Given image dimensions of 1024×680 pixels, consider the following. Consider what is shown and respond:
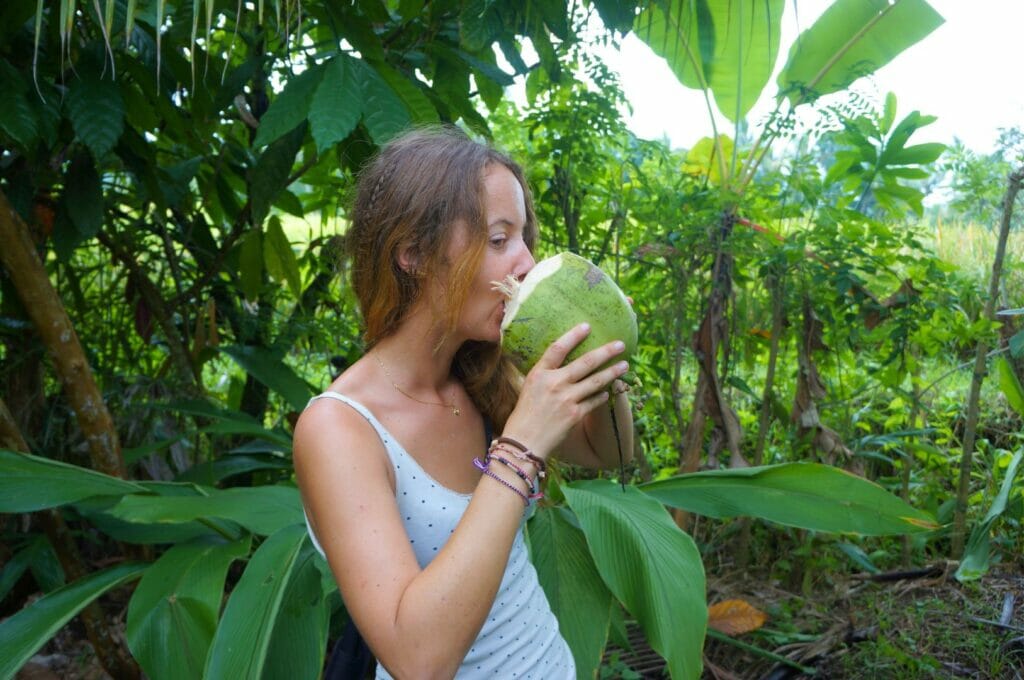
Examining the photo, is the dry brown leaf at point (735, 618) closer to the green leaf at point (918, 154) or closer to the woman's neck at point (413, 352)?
the woman's neck at point (413, 352)

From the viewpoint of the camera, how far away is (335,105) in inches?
63.8

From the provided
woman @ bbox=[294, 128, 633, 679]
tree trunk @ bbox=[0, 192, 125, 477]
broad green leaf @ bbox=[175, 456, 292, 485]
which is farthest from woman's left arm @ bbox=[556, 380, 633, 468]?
broad green leaf @ bbox=[175, 456, 292, 485]

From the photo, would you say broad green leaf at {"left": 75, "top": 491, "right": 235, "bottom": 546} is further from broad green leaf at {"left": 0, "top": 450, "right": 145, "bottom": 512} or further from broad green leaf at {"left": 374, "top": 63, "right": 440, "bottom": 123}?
broad green leaf at {"left": 374, "top": 63, "right": 440, "bottom": 123}

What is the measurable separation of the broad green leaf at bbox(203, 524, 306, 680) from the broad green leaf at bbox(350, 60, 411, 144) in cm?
78

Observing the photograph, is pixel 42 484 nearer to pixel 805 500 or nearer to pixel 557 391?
pixel 557 391

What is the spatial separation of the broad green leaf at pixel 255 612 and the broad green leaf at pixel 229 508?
13 centimetres

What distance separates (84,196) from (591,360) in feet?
5.28

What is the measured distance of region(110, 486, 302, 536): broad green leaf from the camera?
1727 mm

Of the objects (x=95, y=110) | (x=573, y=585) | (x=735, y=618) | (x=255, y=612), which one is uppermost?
(x=95, y=110)

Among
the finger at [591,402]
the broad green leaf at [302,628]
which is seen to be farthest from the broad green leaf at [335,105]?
the broad green leaf at [302,628]

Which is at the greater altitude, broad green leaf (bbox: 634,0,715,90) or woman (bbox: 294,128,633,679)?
broad green leaf (bbox: 634,0,715,90)

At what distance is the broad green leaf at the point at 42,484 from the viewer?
1721mm

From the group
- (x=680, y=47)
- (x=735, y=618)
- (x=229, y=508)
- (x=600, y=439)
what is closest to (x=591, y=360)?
(x=600, y=439)

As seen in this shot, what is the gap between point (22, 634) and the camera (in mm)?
1714
